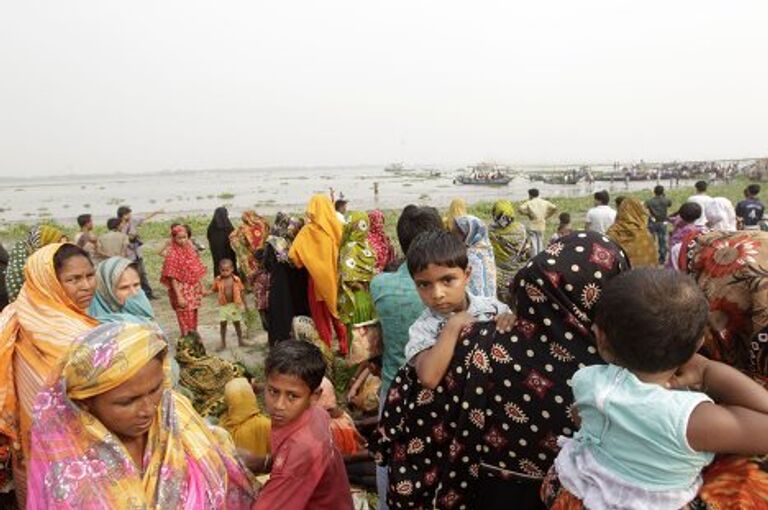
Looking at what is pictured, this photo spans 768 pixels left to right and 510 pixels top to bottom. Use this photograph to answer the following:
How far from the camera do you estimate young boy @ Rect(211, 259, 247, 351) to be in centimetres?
686

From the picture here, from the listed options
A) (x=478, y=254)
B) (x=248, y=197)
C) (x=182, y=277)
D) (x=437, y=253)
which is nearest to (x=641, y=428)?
(x=437, y=253)

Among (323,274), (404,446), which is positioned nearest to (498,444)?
(404,446)

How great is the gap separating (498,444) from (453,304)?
556 millimetres

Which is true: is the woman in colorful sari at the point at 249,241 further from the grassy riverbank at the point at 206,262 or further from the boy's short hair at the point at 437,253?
the boy's short hair at the point at 437,253

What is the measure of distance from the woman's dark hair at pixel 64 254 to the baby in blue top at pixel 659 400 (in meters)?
2.81

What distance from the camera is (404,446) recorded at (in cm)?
203

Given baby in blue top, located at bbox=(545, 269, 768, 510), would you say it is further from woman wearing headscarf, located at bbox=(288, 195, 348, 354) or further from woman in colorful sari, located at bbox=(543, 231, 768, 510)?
woman wearing headscarf, located at bbox=(288, 195, 348, 354)

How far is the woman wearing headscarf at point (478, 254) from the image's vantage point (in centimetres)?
341

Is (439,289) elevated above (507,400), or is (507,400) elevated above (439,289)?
(439,289)

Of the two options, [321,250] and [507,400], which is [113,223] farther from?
[507,400]

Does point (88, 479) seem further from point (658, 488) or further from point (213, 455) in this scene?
point (658, 488)

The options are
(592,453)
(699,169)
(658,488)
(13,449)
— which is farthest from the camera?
(699,169)

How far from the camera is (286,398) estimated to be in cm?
242

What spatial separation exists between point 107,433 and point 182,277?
5198mm
